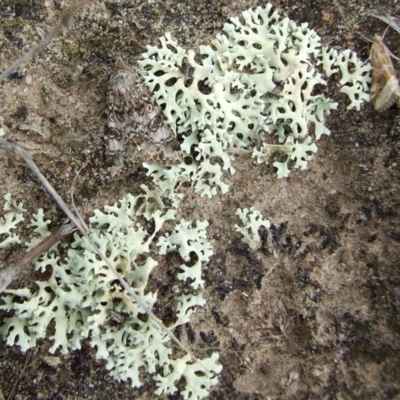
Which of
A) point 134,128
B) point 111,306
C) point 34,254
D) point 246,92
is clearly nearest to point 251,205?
point 246,92

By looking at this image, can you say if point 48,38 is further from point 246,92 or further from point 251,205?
point 251,205

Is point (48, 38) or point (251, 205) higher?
point (48, 38)

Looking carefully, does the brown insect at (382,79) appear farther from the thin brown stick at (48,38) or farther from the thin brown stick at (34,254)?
the thin brown stick at (34,254)

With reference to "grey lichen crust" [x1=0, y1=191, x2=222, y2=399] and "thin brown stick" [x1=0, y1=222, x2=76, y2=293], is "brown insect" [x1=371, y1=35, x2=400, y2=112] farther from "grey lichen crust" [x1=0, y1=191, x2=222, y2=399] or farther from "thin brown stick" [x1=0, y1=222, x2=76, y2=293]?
"thin brown stick" [x1=0, y1=222, x2=76, y2=293]

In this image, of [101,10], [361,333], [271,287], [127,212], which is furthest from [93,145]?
[361,333]

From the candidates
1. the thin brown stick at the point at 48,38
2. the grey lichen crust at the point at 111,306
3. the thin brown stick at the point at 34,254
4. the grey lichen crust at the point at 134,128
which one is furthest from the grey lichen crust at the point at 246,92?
the thin brown stick at the point at 48,38
